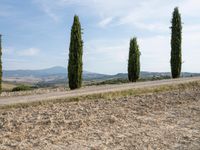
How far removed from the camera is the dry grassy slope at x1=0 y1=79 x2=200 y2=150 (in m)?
11.0

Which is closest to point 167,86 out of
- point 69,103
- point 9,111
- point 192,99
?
point 192,99

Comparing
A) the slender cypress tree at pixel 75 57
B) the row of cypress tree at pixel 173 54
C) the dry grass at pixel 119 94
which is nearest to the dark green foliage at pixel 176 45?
the row of cypress tree at pixel 173 54

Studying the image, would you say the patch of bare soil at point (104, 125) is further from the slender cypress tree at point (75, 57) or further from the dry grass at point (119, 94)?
the slender cypress tree at point (75, 57)

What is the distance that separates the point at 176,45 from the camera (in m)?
39.0

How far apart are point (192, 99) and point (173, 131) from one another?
6.74m

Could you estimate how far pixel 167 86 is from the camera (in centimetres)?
2230

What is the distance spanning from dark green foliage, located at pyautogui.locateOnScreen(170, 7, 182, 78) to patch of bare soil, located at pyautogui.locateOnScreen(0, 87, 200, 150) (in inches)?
813

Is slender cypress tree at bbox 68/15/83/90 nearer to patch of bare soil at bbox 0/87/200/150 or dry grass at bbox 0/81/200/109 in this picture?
dry grass at bbox 0/81/200/109

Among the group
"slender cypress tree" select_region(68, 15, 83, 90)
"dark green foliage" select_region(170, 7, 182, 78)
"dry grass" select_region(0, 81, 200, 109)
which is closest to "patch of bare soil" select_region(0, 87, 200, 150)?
"dry grass" select_region(0, 81, 200, 109)

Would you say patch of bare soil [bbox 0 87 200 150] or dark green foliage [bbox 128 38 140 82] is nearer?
patch of bare soil [bbox 0 87 200 150]

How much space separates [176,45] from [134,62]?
5120 mm

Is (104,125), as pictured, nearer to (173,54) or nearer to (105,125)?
(105,125)

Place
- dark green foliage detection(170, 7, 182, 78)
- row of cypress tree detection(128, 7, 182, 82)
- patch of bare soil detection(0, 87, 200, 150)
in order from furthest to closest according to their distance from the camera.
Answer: row of cypress tree detection(128, 7, 182, 82), dark green foliage detection(170, 7, 182, 78), patch of bare soil detection(0, 87, 200, 150)

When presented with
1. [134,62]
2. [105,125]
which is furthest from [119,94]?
[134,62]
